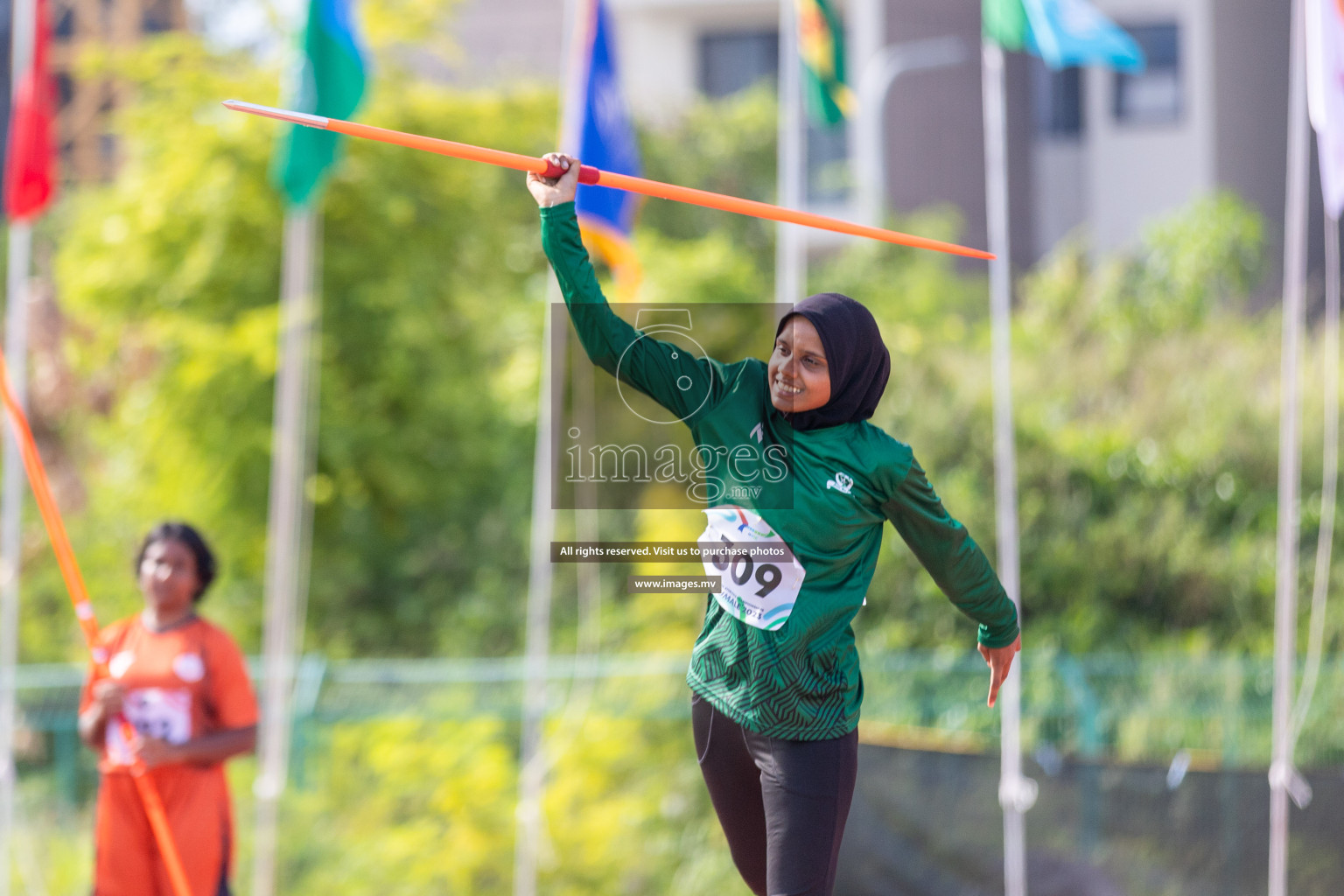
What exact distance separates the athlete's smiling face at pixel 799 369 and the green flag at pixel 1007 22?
3561mm

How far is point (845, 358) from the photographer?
2520mm

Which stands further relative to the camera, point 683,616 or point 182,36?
point 182,36

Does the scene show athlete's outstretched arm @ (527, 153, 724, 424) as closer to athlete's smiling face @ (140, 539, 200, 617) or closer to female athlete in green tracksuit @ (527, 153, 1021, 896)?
female athlete in green tracksuit @ (527, 153, 1021, 896)

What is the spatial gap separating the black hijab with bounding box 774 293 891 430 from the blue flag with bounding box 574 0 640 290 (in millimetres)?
4268

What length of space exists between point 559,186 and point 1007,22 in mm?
3678

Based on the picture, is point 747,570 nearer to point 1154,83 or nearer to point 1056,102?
point 1154,83

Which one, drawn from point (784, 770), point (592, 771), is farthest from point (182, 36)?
point (784, 770)

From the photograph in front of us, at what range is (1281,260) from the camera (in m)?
13.3

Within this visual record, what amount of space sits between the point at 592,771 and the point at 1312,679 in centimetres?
360

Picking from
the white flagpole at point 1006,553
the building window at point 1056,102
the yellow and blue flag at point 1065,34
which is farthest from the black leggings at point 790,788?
the building window at point 1056,102

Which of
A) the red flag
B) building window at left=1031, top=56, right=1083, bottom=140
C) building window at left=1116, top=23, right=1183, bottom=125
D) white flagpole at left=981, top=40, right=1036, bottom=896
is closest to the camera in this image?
white flagpole at left=981, top=40, right=1036, bottom=896

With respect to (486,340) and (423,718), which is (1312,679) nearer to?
(423,718)

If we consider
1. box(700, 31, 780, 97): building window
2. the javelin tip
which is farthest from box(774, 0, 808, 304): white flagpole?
box(700, 31, 780, 97): building window

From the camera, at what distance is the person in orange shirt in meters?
3.92
